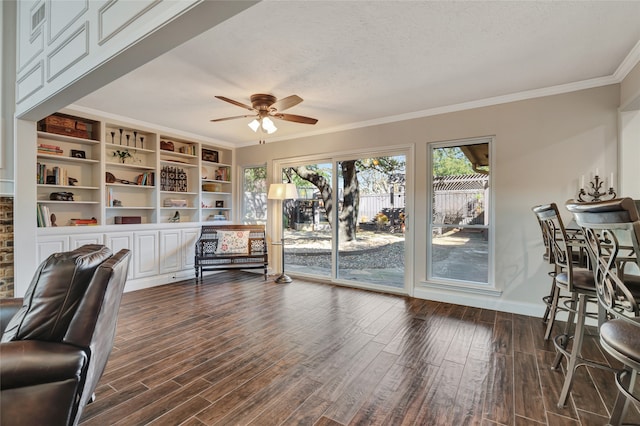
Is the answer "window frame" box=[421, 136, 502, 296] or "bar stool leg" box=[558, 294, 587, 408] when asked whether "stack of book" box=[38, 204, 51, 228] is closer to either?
"window frame" box=[421, 136, 502, 296]

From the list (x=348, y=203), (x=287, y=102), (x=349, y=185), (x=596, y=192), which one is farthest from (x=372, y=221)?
(x=596, y=192)

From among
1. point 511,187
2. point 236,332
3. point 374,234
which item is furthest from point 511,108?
point 236,332

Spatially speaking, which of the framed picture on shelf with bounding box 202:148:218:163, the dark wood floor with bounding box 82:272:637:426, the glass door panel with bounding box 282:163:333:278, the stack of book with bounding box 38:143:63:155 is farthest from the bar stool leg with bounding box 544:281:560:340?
the stack of book with bounding box 38:143:63:155

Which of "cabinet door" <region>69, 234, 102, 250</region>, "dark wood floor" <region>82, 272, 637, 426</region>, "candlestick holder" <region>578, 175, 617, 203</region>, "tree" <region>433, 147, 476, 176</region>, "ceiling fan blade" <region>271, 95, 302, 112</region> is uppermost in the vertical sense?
"ceiling fan blade" <region>271, 95, 302, 112</region>

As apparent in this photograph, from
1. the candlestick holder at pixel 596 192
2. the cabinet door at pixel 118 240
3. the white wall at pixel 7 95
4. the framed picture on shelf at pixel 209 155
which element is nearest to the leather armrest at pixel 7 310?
the white wall at pixel 7 95

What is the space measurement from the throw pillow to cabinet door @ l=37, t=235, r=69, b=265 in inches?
78.1

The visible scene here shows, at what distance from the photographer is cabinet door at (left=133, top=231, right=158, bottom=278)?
4398 mm

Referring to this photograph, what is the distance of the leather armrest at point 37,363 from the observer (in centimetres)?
110

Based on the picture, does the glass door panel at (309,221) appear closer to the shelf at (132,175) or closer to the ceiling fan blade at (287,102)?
the shelf at (132,175)

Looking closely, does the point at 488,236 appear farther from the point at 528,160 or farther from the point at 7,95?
the point at 7,95

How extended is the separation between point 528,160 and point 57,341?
13.8 ft

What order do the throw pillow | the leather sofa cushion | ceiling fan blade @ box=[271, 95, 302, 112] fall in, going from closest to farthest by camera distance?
1. the leather sofa cushion
2. ceiling fan blade @ box=[271, 95, 302, 112]
3. the throw pillow

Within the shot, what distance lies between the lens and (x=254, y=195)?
5867mm

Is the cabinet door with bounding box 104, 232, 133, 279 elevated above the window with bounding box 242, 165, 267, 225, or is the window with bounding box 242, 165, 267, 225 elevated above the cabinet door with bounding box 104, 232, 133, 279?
the window with bounding box 242, 165, 267, 225
